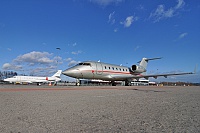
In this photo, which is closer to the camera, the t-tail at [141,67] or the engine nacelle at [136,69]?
the engine nacelle at [136,69]

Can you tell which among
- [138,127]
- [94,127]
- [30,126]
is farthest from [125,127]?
[30,126]

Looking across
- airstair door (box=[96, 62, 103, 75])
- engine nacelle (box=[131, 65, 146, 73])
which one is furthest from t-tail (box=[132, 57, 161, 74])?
airstair door (box=[96, 62, 103, 75])

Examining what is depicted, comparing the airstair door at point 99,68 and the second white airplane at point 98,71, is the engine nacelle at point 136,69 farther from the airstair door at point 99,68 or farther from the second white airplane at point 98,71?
the airstair door at point 99,68

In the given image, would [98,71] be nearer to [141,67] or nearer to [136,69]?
[136,69]

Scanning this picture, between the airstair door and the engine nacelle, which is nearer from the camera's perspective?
the airstair door

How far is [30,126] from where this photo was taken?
312cm

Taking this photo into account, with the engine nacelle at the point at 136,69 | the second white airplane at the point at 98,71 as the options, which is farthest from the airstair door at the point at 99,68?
the engine nacelle at the point at 136,69

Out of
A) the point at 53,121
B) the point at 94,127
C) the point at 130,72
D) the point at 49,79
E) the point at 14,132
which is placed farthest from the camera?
the point at 49,79

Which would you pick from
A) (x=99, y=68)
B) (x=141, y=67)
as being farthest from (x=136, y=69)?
(x=99, y=68)

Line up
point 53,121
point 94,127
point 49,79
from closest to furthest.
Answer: point 94,127
point 53,121
point 49,79

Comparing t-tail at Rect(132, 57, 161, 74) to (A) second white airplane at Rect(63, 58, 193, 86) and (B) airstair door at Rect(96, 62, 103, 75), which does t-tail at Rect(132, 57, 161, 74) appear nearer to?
(A) second white airplane at Rect(63, 58, 193, 86)

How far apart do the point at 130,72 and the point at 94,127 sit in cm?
3244

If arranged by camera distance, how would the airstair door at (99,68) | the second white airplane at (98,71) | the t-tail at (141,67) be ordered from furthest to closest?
1. the t-tail at (141,67)
2. the airstair door at (99,68)
3. the second white airplane at (98,71)

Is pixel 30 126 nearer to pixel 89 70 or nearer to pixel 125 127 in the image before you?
pixel 125 127
